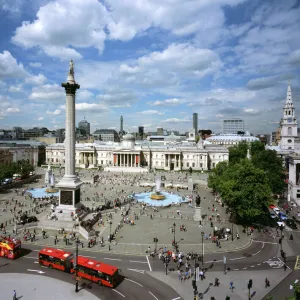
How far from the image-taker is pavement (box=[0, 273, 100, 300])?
69.2 feet

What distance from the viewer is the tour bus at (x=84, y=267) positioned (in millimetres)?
23016

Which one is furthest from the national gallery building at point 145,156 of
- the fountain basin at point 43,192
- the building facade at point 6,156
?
the fountain basin at point 43,192

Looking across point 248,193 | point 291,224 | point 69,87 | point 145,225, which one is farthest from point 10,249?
point 291,224

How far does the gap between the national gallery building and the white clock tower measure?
25303 millimetres

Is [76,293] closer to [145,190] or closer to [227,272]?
[227,272]

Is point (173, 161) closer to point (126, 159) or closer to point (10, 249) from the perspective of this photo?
point (126, 159)

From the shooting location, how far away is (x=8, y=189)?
68125mm

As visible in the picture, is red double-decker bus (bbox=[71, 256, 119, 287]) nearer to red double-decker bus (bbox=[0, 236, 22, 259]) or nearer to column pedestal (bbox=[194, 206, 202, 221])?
red double-decker bus (bbox=[0, 236, 22, 259])

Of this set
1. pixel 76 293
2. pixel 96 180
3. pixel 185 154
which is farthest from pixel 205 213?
pixel 185 154

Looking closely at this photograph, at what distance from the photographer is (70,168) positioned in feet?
143

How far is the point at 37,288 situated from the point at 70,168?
23286 millimetres

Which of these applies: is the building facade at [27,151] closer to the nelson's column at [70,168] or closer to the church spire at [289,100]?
the nelson's column at [70,168]

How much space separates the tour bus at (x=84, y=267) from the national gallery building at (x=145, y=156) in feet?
287

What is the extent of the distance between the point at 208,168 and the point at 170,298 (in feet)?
339
